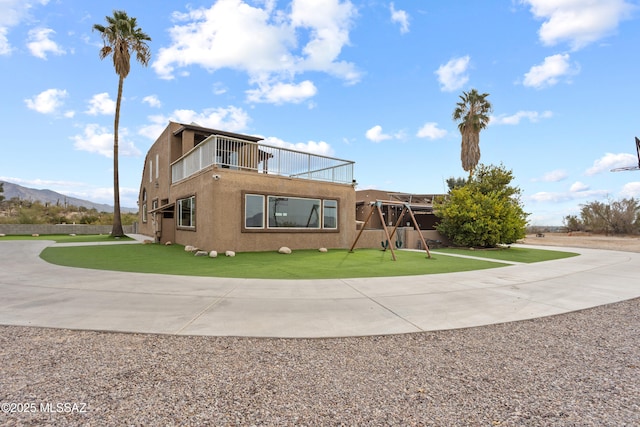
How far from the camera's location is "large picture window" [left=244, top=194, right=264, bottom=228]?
12633 mm

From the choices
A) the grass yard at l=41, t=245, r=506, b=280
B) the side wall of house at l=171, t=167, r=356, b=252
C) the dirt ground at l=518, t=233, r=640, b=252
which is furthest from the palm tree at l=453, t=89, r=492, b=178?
the grass yard at l=41, t=245, r=506, b=280

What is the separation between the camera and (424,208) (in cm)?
2544

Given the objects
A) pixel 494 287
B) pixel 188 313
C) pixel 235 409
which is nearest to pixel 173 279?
pixel 188 313

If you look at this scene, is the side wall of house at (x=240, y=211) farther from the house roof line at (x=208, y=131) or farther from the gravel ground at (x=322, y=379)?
the gravel ground at (x=322, y=379)

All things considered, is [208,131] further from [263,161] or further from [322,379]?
[322,379]

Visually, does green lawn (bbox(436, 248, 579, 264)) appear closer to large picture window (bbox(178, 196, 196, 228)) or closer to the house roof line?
large picture window (bbox(178, 196, 196, 228))

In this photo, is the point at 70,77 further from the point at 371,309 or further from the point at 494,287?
the point at 494,287

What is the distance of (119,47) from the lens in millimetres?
20344

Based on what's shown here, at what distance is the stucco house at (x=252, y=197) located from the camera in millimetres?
12156

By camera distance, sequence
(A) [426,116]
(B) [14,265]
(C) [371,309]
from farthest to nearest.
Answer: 1. (A) [426,116]
2. (B) [14,265]
3. (C) [371,309]

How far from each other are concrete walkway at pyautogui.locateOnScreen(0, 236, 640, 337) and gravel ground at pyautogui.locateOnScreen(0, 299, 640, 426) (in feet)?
1.29

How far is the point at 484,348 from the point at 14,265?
1275cm

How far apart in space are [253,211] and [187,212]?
4323 millimetres

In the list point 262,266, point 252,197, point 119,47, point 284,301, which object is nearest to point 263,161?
point 252,197
